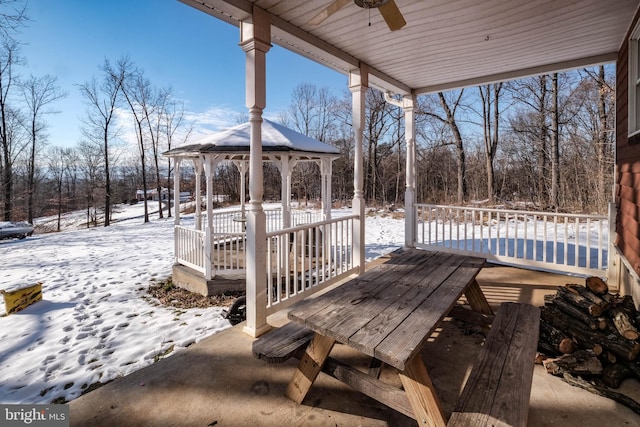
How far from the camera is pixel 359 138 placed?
13.3ft

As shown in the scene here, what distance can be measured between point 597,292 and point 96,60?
67.3ft

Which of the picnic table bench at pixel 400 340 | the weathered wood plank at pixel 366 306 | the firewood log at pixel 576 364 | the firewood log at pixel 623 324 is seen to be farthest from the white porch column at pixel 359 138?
the firewood log at pixel 623 324

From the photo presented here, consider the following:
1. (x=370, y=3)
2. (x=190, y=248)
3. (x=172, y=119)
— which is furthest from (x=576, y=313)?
(x=172, y=119)

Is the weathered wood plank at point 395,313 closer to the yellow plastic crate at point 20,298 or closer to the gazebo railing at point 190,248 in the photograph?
the gazebo railing at point 190,248

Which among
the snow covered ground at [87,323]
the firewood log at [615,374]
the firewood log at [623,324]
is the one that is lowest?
the snow covered ground at [87,323]

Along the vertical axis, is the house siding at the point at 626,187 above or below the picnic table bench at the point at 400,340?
above

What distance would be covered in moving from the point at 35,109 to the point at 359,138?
19.5 meters

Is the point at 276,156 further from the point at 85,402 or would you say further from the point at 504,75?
the point at 85,402

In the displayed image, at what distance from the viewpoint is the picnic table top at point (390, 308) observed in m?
1.42

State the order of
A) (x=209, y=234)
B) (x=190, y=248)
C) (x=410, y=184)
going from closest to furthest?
(x=209, y=234), (x=410, y=184), (x=190, y=248)

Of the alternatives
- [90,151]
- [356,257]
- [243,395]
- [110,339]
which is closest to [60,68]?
[90,151]

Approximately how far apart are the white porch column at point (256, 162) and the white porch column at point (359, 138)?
5.22 ft

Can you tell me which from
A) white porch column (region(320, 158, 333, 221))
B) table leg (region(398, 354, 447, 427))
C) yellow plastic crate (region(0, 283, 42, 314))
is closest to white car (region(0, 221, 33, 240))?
yellow plastic crate (region(0, 283, 42, 314))

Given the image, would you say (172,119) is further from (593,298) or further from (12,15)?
(593,298)
